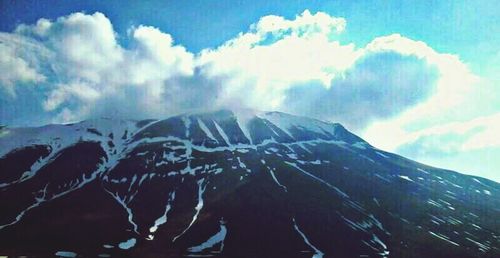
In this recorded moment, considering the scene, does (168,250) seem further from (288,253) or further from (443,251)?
(443,251)

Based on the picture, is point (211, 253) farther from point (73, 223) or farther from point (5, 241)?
point (5, 241)

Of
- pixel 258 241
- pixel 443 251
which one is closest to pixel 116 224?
pixel 258 241

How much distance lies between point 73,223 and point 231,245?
7282 cm

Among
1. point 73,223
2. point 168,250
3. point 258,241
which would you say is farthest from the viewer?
point 73,223

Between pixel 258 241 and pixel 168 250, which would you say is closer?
pixel 168 250

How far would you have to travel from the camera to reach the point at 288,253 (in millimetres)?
172500

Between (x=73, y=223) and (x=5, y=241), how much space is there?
2784 centimetres

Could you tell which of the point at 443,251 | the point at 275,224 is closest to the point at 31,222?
the point at 275,224

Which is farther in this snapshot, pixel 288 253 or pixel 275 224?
pixel 275 224

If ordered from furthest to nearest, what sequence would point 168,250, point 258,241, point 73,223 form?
point 73,223
point 258,241
point 168,250

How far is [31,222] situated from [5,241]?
22438 mm

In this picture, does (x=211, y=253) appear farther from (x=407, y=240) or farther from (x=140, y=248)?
(x=407, y=240)

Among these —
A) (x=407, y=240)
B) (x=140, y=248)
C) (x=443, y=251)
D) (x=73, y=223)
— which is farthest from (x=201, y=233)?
(x=443, y=251)

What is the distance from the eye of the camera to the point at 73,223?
196 meters
